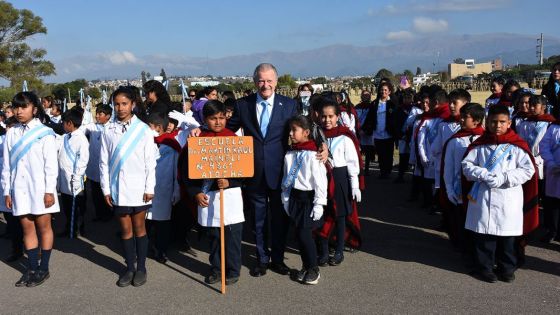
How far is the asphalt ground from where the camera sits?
4227mm

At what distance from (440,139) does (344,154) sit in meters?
1.82

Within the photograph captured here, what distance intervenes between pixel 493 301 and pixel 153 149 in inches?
137

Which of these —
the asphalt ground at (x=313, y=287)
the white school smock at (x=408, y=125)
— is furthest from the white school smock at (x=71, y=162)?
the white school smock at (x=408, y=125)

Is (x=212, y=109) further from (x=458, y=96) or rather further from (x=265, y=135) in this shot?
(x=458, y=96)

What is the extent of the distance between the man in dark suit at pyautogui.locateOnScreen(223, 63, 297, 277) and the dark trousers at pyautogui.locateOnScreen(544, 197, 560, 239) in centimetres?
328

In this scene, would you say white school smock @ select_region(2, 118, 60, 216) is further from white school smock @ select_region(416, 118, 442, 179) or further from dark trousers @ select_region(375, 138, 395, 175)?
dark trousers @ select_region(375, 138, 395, 175)

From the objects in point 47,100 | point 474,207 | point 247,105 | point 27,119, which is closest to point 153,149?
point 247,105

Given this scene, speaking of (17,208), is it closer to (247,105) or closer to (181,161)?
(181,161)

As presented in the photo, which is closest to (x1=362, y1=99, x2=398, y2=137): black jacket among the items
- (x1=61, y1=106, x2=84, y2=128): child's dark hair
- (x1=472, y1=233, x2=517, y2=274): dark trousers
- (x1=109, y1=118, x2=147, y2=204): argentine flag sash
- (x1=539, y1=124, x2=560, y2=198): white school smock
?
(x1=539, y1=124, x2=560, y2=198): white school smock

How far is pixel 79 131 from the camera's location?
21.4 ft

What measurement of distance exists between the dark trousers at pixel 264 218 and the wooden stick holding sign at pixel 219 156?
0.43 metres

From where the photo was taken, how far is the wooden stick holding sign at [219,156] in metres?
4.47

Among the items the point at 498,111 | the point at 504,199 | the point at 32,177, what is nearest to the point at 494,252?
the point at 504,199

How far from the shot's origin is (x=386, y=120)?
388 inches
